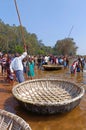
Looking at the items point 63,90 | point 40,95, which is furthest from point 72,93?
point 40,95

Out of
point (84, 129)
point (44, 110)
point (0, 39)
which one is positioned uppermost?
point (0, 39)

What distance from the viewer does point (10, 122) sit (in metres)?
3.71

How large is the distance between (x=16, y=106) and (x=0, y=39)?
188ft

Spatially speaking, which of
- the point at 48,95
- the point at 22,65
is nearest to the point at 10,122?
the point at 48,95

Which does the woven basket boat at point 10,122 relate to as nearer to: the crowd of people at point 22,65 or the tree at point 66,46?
the crowd of people at point 22,65

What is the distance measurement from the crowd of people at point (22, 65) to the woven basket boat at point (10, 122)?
3.71 m

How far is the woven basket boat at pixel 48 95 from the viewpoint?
199 inches

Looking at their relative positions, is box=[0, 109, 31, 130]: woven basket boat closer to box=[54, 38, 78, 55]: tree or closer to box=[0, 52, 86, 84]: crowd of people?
box=[0, 52, 86, 84]: crowd of people

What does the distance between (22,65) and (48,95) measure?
190 cm

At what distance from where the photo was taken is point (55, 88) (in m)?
7.44

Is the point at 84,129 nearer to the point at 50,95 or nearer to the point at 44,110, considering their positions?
the point at 44,110

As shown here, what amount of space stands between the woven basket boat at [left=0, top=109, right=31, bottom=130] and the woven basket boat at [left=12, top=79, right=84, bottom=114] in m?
1.28

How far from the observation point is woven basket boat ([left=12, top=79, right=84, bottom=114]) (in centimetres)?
507

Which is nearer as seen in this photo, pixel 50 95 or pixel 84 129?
pixel 84 129
